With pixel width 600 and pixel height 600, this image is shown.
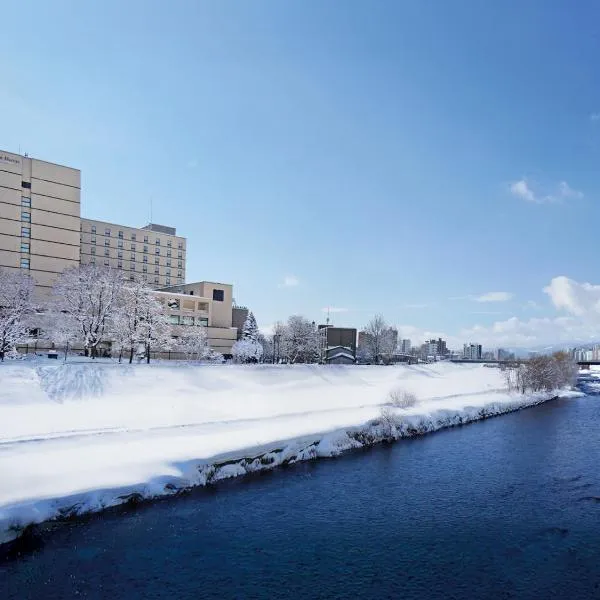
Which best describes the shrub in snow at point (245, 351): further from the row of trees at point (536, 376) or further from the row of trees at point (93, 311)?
the row of trees at point (536, 376)

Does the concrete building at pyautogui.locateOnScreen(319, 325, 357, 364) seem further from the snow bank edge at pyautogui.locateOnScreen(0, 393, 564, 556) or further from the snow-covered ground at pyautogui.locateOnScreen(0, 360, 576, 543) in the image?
the snow bank edge at pyautogui.locateOnScreen(0, 393, 564, 556)

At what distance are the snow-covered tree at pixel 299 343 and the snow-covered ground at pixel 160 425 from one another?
1610 inches

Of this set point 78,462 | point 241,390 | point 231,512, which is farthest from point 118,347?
point 231,512

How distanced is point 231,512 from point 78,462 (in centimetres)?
862

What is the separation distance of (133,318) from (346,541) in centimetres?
4411

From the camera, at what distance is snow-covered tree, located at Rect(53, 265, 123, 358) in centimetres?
5509

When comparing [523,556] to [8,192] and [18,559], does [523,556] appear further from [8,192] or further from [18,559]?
[8,192]

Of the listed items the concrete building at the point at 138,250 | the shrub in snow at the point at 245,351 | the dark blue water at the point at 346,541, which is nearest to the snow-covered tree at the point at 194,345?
the shrub in snow at the point at 245,351

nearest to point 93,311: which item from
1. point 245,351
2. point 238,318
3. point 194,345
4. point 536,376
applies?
point 194,345

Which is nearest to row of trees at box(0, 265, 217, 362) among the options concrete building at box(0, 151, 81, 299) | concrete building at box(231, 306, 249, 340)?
concrete building at box(0, 151, 81, 299)

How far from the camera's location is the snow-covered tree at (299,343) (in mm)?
99812

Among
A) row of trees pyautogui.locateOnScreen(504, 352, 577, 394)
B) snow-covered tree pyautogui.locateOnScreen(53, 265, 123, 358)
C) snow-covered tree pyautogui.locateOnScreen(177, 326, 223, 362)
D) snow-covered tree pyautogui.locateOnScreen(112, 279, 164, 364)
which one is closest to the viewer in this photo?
snow-covered tree pyautogui.locateOnScreen(53, 265, 123, 358)

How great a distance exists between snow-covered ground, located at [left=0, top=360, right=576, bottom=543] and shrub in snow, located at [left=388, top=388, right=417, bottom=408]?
1012mm

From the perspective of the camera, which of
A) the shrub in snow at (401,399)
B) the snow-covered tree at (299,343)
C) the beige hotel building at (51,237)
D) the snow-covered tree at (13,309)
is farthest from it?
the snow-covered tree at (299,343)
